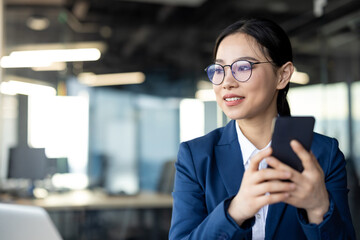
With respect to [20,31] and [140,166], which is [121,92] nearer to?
[140,166]

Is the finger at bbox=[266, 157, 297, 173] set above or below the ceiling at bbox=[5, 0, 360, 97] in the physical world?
below

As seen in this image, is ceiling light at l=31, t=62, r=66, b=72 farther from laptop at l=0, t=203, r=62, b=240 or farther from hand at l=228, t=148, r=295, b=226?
hand at l=228, t=148, r=295, b=226

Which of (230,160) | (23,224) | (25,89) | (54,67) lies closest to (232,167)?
(230,160)

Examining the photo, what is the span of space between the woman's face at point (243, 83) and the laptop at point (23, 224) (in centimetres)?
64

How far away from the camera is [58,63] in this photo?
7.21 metres

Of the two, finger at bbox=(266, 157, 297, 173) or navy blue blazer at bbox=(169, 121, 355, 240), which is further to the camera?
navy blue blazer at bbox=(169, 121, 355, 240)

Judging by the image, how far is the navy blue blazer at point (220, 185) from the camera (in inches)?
50.4

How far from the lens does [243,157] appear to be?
1423mm

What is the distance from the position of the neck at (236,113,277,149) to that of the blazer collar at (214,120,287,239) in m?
0.05

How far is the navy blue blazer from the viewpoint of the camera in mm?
1280

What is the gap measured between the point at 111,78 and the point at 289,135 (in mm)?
6967

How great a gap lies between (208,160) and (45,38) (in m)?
6.46

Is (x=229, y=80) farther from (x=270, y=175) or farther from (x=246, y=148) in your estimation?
(x=270, y=175)

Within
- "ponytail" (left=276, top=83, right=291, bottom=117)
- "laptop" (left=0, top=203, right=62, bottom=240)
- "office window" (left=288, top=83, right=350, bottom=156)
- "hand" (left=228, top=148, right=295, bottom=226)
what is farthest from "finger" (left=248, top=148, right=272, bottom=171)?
"office window" (left=288, top=83, right=350, bottom=156)
